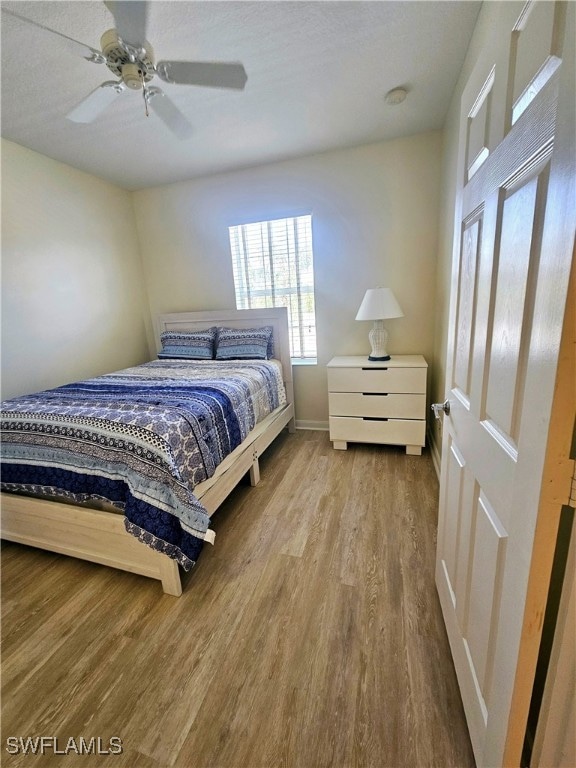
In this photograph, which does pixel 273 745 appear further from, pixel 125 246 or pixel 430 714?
pixel 125 246

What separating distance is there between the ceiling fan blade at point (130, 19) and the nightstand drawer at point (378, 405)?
89.9 inches

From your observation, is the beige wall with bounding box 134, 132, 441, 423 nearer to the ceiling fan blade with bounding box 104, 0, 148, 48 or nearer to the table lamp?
the table lamp

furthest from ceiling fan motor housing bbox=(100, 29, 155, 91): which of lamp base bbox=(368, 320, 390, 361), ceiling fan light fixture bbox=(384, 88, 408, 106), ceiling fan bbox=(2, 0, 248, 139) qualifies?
lamp base bbox=(368, 320, 390, 361)

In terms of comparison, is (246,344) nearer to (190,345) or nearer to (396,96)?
(190,345)

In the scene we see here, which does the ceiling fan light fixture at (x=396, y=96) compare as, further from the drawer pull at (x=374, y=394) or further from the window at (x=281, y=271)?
the drawer pull at (x=374, y=394)

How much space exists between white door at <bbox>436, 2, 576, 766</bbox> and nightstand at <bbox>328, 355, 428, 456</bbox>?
1452 millimetres

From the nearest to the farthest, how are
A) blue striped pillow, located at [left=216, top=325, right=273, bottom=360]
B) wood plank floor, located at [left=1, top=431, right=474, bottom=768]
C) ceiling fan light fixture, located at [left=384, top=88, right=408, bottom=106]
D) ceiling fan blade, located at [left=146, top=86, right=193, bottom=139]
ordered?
1. wood plank floor, located at [left=1, top=431, right=474, bottom=768]
2. ceiling fan blade, located at [left=146, top=86, right=193, bottom=139]
3. ceiling fan light fixture, located at [left=384, top=88, right=408, bottom=106]
4. blue striped pillow, located at [left=216, top=325, right=273, bottom=360]

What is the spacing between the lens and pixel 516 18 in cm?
67

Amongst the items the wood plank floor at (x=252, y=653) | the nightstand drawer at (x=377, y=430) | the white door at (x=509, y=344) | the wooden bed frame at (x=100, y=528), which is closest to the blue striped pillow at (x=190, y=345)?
the wooden bed frame at (x=100, y=528)

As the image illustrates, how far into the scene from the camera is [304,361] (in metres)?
3.27

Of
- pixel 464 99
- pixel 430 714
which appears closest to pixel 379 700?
pixel 430 714

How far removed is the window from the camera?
9.98 ft

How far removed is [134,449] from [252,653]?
3.11 ft

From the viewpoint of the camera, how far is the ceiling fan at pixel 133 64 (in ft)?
4.01
